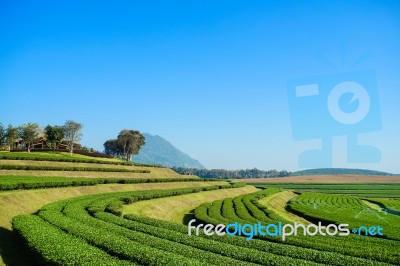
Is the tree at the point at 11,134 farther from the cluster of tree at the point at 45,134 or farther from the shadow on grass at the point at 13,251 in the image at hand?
the shadow on grass at the point at 13,251

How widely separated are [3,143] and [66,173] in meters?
54.5

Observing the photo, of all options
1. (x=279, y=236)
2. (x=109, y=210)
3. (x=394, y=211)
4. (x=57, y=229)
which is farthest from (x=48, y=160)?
(x=394, y=211)

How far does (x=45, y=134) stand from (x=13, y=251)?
87.6 meters

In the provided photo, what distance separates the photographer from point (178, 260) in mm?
14125

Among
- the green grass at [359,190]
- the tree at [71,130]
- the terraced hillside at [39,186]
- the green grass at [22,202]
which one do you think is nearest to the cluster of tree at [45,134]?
the tree at [71,130]

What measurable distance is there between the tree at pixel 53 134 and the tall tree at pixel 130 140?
1031 inches

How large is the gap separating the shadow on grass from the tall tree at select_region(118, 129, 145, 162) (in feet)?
322

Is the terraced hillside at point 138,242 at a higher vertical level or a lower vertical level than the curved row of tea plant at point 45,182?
lower

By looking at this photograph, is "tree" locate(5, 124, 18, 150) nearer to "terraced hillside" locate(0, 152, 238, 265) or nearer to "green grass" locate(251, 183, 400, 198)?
"terraced hillside" locate(0, 152, 238, 265)

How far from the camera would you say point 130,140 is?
398 feet

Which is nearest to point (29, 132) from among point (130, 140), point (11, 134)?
point (11, 134)

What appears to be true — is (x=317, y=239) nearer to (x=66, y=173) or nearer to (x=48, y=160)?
(x=66, y=173)

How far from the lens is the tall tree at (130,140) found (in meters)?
121

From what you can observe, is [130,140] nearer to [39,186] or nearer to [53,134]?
[53,134]
